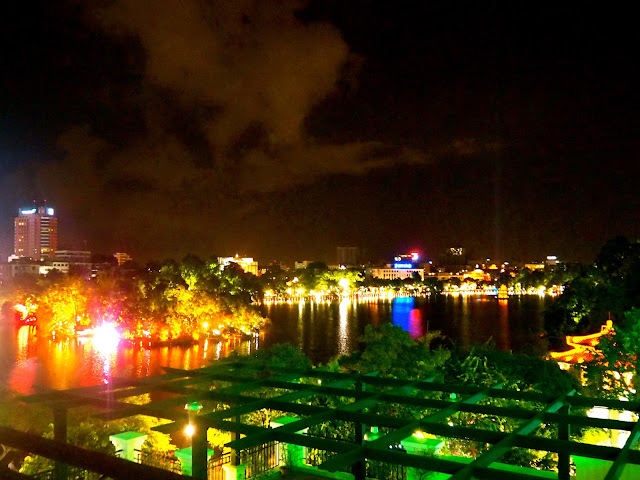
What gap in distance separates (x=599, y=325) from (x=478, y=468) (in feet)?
76.4

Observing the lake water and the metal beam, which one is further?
the lake water

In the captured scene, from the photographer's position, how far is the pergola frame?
276cm

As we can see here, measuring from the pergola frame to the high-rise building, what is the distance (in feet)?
350

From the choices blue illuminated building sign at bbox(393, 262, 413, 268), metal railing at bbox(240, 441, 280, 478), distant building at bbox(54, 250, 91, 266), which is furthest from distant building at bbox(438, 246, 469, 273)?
metal railing at bbox(240, 441, 280, 478)

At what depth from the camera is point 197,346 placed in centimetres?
2622

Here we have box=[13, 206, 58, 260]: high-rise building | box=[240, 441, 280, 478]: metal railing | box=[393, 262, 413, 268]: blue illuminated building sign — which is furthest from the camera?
box=[393, 262, 413, 268]: blue illuminated building sign

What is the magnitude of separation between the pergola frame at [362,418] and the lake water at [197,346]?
6938 millimetres

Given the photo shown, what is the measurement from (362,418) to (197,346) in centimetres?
2377

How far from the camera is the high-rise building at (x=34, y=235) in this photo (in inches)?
4001

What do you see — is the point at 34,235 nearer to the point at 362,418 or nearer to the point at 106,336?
the point at 106,336

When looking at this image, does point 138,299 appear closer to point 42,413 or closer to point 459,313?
point 42,413

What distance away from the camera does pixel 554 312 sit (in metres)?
24.1

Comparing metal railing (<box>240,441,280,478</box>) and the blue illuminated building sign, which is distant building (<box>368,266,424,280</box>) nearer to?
the blue illuminated building sign

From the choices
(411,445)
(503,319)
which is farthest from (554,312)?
(411,445)
